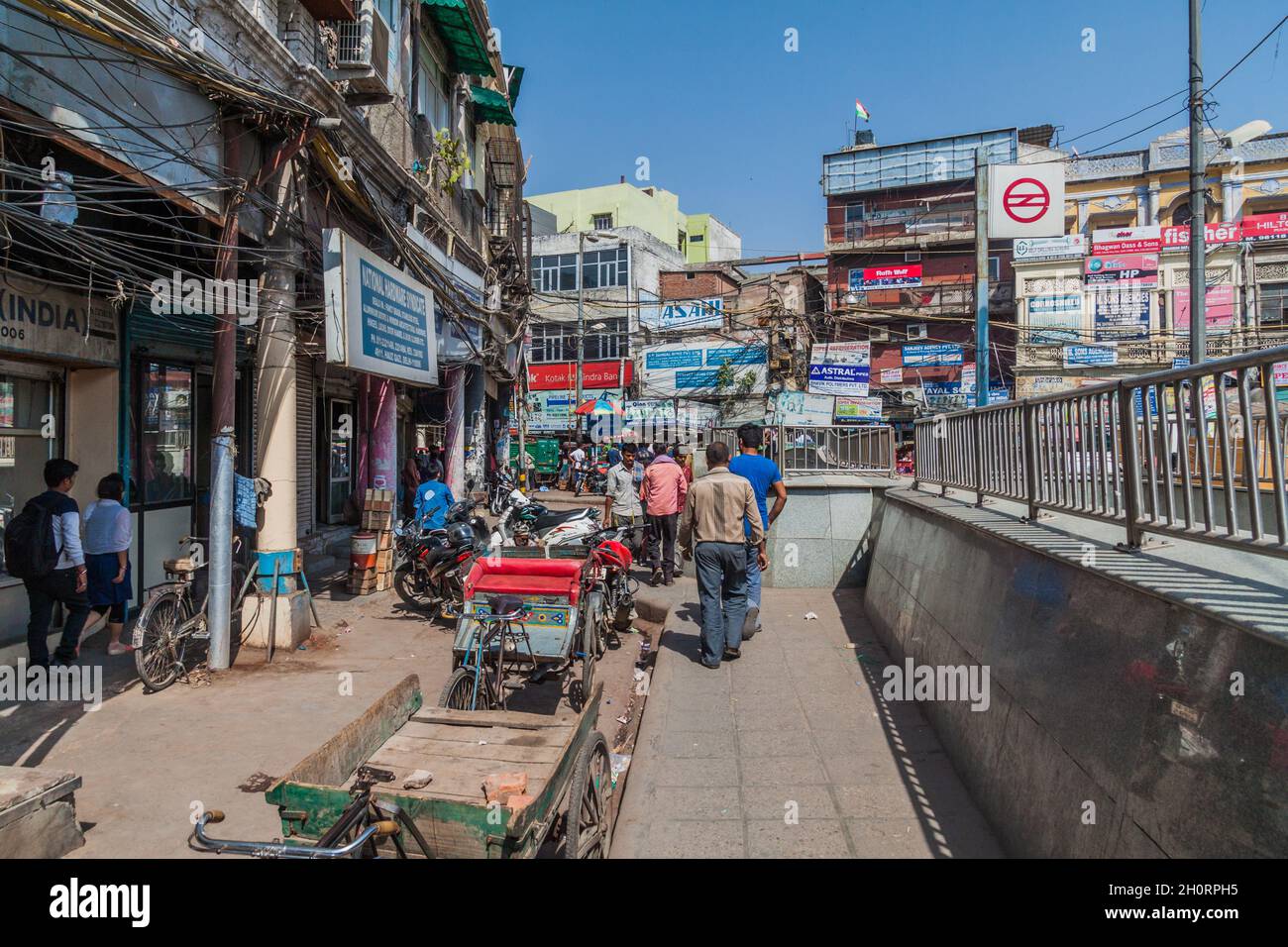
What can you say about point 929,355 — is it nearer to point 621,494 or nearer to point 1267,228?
point 1267,228

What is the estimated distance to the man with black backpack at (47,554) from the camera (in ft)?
18.6

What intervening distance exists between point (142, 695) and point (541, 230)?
42.0 metres

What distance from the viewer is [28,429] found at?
707 cm

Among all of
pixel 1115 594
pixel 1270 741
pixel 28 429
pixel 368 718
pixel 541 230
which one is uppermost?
pixel 541 230

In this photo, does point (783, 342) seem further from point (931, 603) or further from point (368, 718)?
point (368, 718)

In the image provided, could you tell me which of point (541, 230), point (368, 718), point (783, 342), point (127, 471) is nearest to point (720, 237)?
point (541, 230)

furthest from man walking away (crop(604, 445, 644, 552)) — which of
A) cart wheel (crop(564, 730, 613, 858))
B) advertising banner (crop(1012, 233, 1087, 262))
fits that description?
advertising banner (crop(1012, 233, 1087, 262))

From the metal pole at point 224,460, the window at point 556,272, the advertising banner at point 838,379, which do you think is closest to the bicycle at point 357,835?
the metal pole at point 224,460

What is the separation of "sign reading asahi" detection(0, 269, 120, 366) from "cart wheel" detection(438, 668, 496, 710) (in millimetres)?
4782

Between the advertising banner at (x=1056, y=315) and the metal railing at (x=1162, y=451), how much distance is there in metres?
28.1

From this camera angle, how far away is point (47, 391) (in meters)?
7.27

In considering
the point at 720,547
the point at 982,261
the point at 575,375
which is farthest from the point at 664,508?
the point at 575,375

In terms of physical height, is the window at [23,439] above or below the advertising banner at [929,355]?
below

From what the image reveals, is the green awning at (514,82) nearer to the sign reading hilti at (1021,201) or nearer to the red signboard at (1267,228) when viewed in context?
the sign reading hilti at (1021,201)
